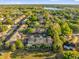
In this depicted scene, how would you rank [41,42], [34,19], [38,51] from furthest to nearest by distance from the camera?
1. [34,19]
2. [41,42]
3. [38,51]

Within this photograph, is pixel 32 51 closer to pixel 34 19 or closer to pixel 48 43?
pixel 48 43

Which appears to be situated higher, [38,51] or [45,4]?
[45,4]

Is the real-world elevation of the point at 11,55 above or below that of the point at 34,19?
below

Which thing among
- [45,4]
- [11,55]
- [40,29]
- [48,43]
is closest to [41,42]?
[48,43]

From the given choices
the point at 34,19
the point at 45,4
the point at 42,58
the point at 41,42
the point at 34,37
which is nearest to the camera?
the point at 42,58

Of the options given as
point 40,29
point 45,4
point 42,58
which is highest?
point 45,4

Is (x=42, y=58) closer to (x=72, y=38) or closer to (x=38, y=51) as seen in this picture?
(x=38, y=51)

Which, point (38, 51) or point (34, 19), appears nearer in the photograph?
point (38, 51)

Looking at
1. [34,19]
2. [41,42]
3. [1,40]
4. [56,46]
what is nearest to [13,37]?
[1,40]

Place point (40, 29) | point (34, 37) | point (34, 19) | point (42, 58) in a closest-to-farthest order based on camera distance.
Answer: point (42, 58)
point (34, 37)
point (40, 29)
point (34, 19)

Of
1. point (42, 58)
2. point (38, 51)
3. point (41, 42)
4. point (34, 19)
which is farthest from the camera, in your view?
point (34, 19)
